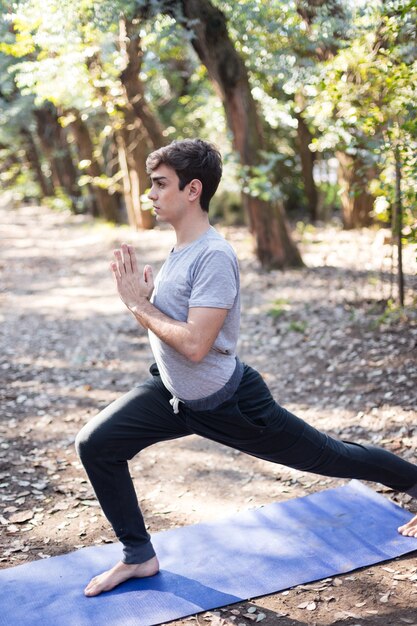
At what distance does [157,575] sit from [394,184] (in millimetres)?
3937

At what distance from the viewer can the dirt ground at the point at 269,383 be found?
328 cm

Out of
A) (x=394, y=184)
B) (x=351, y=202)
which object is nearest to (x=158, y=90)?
(x=351, y=202)

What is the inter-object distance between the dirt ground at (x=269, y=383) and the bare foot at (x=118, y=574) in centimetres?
36

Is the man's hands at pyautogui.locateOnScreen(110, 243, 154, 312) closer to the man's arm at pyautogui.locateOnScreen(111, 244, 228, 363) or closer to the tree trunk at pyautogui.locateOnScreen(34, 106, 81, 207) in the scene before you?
the man's arm at pyautogui.locateOnScreen(111, 244, 228, 363)

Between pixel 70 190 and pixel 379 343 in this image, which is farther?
pixel 70 190

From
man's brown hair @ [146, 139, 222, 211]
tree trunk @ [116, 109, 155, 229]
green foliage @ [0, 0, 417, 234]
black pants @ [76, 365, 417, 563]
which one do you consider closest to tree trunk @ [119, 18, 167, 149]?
tree trunk @ [116, 109, 155, 229]

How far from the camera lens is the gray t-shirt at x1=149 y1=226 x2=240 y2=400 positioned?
2.75 meters

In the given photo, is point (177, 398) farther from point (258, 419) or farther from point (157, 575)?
point (157, 575)

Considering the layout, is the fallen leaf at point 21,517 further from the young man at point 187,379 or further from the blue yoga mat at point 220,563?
the young man at point 187,379

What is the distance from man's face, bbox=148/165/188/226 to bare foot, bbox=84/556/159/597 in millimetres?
1615

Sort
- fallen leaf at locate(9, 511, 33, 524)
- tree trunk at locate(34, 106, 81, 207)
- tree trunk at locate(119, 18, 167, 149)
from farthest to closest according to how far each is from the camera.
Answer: tree trunk at locate(34, 106, 81, 207) → tree trunk at locate(119, 18, 167, 149) → fallen leaf at locate(9, 511, 33, 524)

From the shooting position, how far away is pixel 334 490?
418cm

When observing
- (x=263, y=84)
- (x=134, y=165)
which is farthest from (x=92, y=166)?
(x=263, y=84)

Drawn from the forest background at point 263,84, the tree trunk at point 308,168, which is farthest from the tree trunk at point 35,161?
the tree trunk at point 308,168
